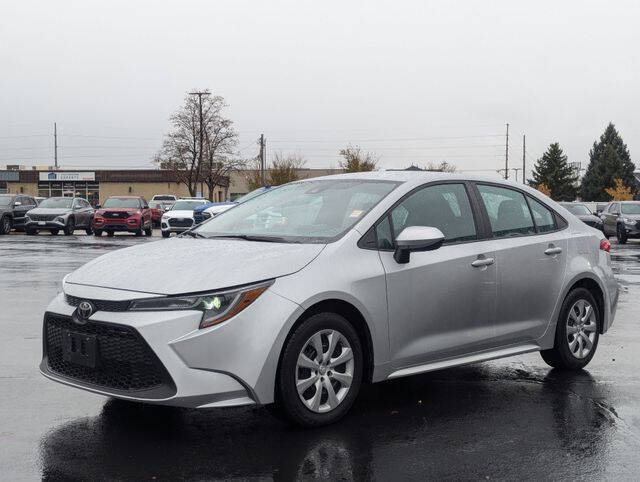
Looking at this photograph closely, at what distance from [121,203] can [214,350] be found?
30.4 m

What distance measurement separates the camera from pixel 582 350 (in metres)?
6.73

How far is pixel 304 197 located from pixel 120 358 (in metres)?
2.02

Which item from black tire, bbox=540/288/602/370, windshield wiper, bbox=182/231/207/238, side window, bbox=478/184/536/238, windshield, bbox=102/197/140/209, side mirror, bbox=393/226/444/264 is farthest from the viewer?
windshield, bbox=102/197/140/209

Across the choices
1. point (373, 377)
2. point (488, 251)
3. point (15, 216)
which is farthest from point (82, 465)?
point (15, 216)

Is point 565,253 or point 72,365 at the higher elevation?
point 565,253

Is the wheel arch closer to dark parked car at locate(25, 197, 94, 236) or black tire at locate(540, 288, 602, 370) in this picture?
black tire at locate(540, 288, 602, 370)

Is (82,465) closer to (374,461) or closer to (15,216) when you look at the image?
(374,461)

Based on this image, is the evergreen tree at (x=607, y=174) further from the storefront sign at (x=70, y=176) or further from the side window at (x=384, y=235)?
the side window at (x=384, y=235)

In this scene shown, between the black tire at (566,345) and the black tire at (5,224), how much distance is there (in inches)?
1164

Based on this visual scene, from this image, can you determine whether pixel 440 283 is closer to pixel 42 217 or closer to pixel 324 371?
pixel 324 371

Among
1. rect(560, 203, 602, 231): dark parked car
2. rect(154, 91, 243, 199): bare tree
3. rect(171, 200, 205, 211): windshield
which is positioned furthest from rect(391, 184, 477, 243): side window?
rect(154, 91, 243, 199): bare tree

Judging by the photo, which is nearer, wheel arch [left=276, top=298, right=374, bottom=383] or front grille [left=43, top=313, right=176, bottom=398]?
front grille [left=43, top=313, right=176, bottom=398]

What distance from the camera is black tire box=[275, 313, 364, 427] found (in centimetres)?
474

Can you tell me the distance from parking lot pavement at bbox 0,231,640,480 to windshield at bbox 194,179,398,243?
1213mm
